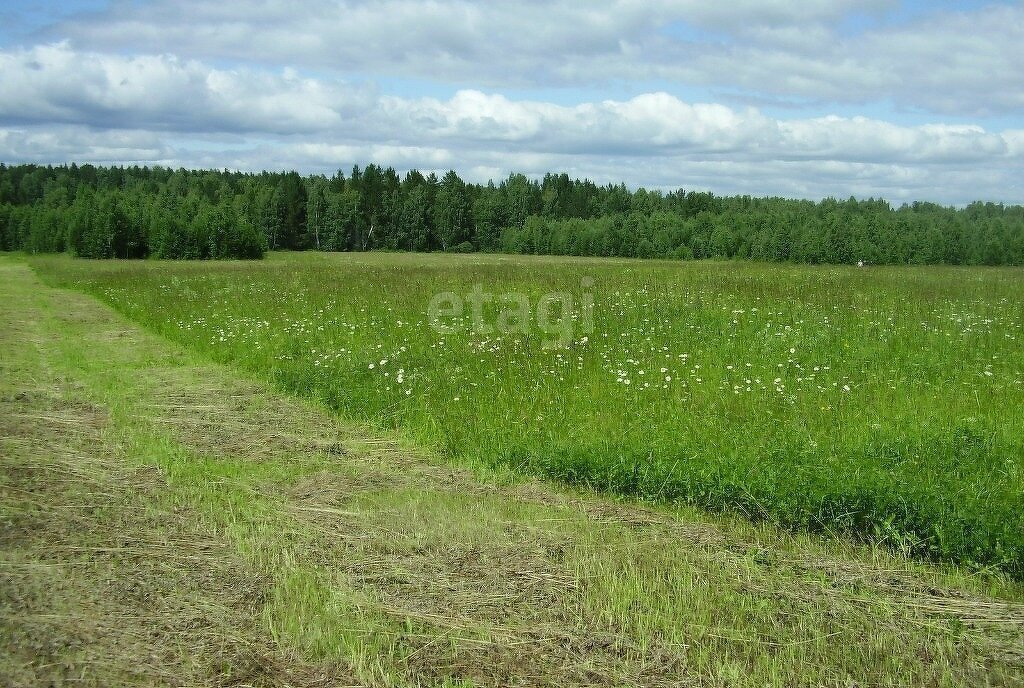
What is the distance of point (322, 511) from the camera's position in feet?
22.1

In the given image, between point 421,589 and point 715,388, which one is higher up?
point 715,388

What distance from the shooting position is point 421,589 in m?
5.23

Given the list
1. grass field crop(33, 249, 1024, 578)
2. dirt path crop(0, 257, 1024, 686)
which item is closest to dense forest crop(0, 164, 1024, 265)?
grass field crop(33, 249, 1024, 578)

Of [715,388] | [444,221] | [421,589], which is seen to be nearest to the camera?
[421,589]

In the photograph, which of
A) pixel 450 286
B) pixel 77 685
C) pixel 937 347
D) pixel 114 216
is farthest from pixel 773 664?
pixel 114 216

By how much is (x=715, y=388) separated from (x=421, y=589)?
5707 millimetres

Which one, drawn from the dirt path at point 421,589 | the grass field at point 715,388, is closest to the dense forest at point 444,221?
the grass field at point 715,388

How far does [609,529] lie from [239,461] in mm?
3841

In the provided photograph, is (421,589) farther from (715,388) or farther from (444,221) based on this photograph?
(444,221)

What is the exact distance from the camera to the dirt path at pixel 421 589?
433 centimetres

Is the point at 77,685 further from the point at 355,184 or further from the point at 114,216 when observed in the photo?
the point at 355,184

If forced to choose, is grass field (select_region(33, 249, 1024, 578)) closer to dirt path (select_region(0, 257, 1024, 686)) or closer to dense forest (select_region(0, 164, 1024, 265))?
dirt path (select_region(0, 257, 1024, 686))

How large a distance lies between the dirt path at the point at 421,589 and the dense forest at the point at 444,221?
5897cm

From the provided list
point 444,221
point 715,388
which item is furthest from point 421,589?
point 444,221
